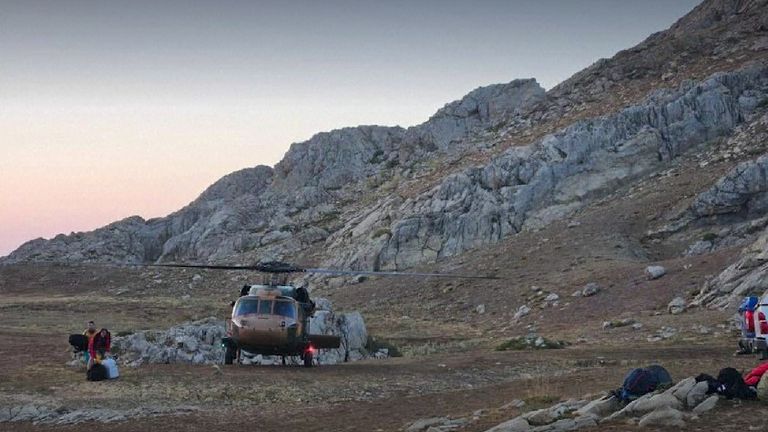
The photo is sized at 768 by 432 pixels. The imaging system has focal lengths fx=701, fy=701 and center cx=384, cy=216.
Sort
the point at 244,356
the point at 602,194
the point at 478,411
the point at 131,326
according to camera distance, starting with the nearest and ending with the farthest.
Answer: the point at 478,411 < the point at 244,356 < the point at 131,326 < the point at 602,194

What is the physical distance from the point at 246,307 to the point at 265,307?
2.14 feet

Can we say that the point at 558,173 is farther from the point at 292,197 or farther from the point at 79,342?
the point at 79,342

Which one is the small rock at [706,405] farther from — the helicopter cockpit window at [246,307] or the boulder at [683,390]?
the helicopter cockpit window at [246,307]

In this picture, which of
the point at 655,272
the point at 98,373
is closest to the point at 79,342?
the point at 98,373

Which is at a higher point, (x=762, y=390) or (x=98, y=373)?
(x=762, y=390)

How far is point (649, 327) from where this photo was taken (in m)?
33.0

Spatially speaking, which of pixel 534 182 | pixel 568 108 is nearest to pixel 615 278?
pixel 534 182

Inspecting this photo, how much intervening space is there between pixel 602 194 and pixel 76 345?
46278mm

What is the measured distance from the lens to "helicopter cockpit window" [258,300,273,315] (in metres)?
23.6

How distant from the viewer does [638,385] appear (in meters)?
13.0

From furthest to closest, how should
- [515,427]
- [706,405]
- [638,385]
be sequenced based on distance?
1. [638,385]
2. [515,427]
3. [706,405]

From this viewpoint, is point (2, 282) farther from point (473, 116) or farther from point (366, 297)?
point (473, 116)

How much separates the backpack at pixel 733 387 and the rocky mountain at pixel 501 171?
2422 cm

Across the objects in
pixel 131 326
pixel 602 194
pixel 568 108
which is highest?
pixel 568 108
